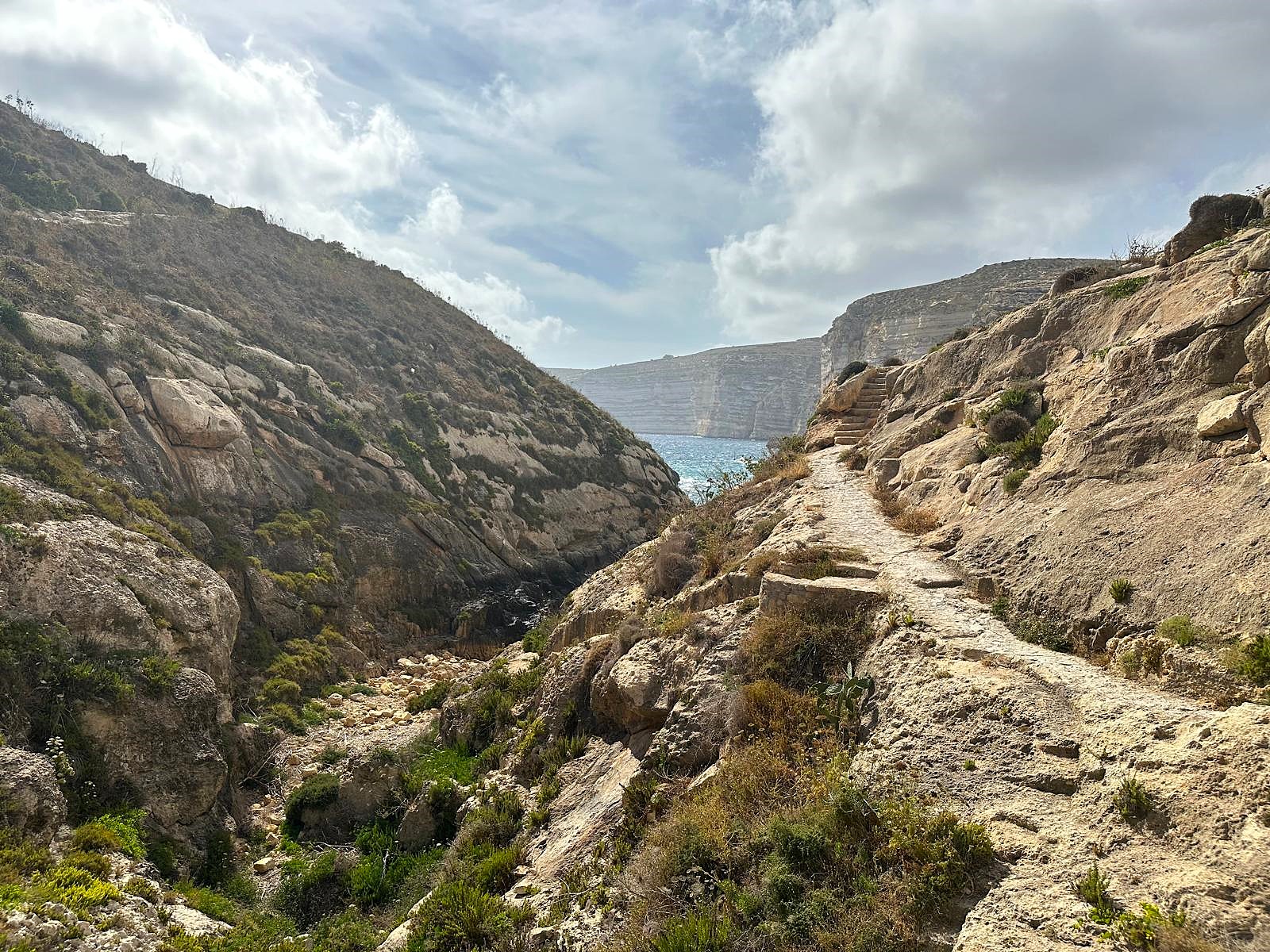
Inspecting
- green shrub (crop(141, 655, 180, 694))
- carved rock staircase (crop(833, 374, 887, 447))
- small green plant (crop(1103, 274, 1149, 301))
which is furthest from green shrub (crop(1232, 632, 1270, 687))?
green shrub (crop(141, 655, 180, 694))

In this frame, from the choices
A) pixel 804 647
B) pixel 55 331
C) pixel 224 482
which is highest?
pixel 55 331

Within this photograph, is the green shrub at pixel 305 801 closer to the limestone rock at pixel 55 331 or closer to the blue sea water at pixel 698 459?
the limestone rock at pixel 55 331

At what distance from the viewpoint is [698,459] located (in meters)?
99.2

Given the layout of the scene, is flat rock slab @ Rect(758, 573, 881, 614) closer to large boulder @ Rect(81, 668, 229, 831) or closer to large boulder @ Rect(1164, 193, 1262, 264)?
large boulder @ Rect(1164, 193, 1262, 264)

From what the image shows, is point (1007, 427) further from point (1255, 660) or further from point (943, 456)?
point (1255, 660)

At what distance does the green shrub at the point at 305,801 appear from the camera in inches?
544

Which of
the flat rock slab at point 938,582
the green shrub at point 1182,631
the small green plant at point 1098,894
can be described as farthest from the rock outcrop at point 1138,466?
the small green plant at point 1098,894

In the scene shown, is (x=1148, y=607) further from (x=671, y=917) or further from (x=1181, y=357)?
(x=671, y=917)

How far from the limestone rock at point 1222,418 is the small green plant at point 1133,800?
5.74 meters

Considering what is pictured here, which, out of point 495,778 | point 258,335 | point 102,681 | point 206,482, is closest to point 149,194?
point 258,335

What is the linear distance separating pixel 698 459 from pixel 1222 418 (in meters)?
91.2

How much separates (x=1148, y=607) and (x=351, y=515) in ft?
94.3

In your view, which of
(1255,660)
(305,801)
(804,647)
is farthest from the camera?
(305,801)

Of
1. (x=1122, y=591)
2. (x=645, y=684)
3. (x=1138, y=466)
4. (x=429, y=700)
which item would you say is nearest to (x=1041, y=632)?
(x=1122, y=591)
